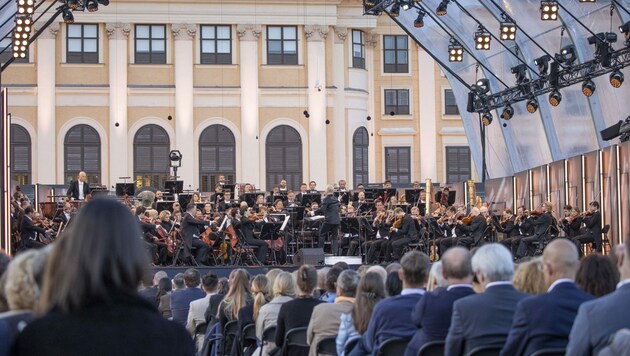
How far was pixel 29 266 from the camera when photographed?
489 centimetres

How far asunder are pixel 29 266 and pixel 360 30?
48.3 metres

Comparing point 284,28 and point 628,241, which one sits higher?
point 284,28

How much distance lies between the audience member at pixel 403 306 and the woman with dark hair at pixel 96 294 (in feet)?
15.0

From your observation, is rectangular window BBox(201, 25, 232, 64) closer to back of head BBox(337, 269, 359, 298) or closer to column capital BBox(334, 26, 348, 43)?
column capital BBox(334, 26, 348, 43)

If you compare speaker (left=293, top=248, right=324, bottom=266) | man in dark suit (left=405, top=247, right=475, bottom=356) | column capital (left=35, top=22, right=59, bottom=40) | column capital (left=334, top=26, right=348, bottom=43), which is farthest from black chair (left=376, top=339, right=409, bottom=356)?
column capital (left=334, top=26, right=348, bottom=43)

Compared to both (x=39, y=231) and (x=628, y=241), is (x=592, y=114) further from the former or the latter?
(x=628, y=241)

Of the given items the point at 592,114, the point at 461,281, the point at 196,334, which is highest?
the point at 592,114

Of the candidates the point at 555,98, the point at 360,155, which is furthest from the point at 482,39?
the point at 360,155

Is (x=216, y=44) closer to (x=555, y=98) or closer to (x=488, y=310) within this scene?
(x=555, y=98)

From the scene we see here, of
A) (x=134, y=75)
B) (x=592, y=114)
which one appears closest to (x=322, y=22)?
(x=134, y=75)

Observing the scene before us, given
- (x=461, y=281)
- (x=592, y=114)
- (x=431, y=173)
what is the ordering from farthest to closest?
(x=431, y=173), (x=592, y=114), (x=461, y=281)

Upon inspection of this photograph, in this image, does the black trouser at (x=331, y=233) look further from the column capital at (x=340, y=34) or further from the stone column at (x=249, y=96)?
the column capital at (x=340, y=34)

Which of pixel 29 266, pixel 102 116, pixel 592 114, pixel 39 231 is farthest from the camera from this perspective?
pixel 102 116

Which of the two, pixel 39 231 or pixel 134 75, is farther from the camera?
pixel 134 75
